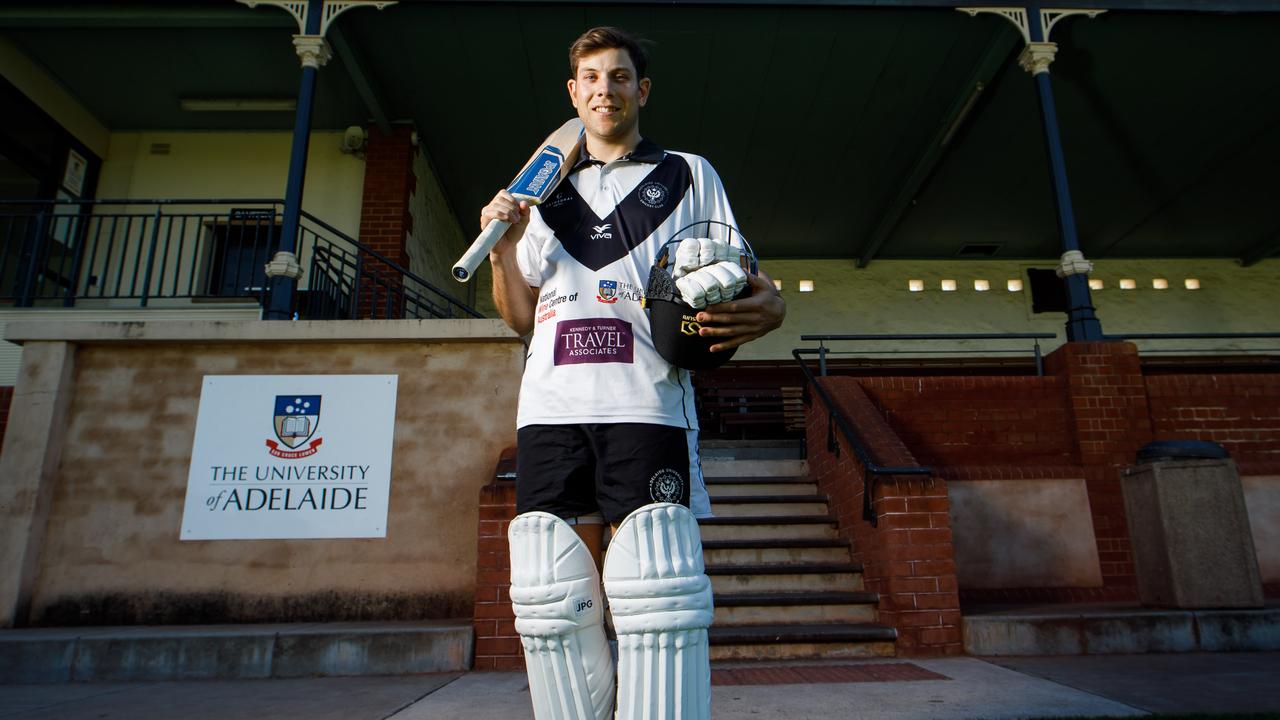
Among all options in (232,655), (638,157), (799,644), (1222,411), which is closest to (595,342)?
(638,157)

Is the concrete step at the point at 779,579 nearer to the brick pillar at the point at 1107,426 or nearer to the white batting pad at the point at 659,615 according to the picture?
the brick pillar at the point at 1107,426

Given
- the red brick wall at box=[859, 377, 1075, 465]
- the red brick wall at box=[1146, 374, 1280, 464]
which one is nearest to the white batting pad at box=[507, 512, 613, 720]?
the red brick wall at box=[859, 377, 1075, 465]

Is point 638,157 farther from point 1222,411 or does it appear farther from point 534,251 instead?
point 1222,411

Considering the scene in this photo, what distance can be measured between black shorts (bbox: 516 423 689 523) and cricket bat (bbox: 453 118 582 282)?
40cm

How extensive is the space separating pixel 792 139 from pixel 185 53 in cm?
649

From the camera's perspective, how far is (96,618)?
14.9 feet

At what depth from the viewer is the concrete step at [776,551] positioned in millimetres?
4891

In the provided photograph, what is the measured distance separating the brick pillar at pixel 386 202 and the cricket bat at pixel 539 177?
6.51 meters

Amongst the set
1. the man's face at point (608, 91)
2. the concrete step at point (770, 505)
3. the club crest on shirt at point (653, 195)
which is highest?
the man's face at point (608, 91)

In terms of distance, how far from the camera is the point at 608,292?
1640 millimetres

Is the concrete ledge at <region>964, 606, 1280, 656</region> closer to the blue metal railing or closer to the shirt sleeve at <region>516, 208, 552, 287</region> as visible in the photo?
the shirt sleeve at <region>516, 208, 552, 287</region>

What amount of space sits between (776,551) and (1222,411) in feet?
12.6

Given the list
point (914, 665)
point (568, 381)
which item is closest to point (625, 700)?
point (568, 381)

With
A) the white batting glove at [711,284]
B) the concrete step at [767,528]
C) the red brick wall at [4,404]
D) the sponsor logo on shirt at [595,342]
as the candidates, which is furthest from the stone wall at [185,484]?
the white batting glove at [711,284]
